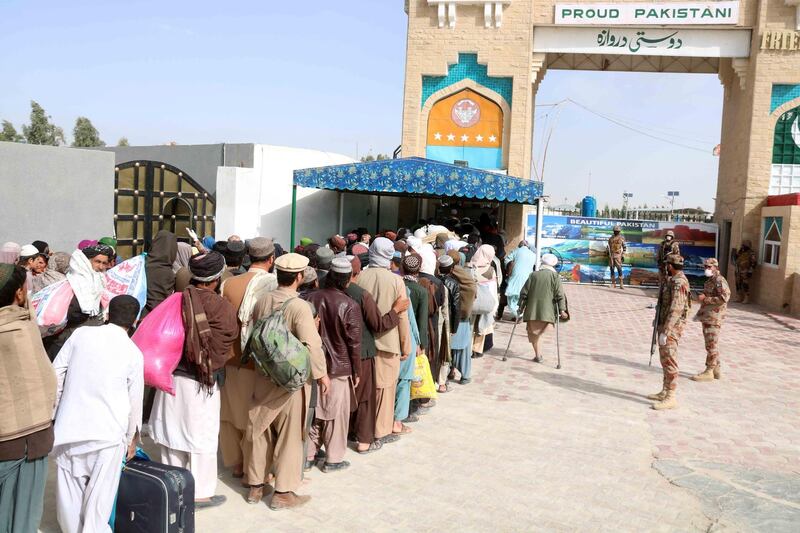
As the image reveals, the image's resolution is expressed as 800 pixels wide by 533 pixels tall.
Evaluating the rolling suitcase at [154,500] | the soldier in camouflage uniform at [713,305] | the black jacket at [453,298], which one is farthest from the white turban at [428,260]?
the rolling suitcase at [154,500]

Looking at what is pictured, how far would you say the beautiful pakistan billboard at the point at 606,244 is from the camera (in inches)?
743

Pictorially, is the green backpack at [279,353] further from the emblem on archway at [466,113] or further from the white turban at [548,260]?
the emblem on archway at [466,113]

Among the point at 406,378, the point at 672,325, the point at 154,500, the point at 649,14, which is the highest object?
the point at 649,14

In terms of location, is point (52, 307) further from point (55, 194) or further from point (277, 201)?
point (277, 201)

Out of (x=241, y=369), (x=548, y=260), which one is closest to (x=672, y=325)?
(x=548, y=260)

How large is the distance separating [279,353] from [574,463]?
2.76 m

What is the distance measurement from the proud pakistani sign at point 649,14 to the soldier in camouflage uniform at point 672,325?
39.5 feet

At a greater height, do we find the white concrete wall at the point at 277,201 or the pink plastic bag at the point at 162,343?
the white concrete wall at the point at 277,201

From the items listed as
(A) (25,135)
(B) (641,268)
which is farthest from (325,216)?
(A) (25,135)

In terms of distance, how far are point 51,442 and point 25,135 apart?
3959 centimetres

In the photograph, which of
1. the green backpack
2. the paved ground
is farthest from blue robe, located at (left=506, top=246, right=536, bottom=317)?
the green backpack

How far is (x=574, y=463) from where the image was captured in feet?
17.9

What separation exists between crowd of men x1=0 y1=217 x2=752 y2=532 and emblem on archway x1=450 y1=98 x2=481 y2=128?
1083 cm

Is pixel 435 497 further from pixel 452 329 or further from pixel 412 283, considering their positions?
pixel 452 329
